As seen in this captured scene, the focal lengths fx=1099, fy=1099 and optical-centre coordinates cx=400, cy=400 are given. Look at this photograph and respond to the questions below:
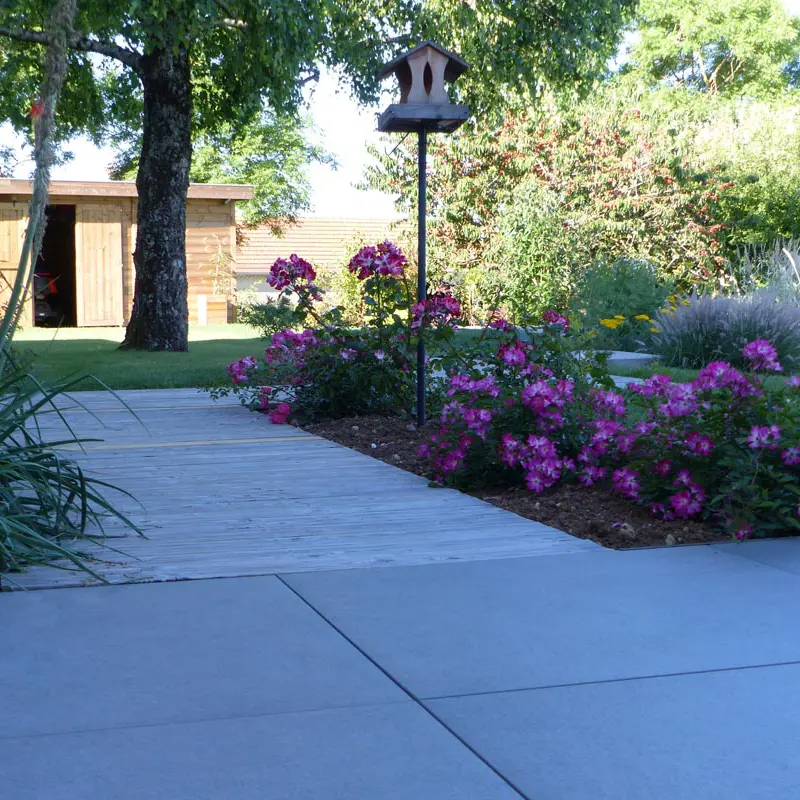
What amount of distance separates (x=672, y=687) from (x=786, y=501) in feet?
6.52

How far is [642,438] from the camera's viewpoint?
4.84 metres

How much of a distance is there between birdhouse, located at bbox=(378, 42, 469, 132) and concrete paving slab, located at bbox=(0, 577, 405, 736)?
167 inches

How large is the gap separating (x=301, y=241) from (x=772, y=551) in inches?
1283

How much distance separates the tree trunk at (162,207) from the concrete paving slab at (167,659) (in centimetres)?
1103

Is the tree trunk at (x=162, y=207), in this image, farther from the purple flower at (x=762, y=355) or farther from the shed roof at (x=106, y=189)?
the purple flower at (x=762, y=355)

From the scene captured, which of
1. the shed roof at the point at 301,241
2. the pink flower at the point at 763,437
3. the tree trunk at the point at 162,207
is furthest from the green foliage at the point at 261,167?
the pink flower at the point at 763,437

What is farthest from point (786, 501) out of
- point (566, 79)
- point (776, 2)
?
point (776, 2)

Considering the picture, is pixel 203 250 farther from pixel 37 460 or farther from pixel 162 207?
pixel 37 460

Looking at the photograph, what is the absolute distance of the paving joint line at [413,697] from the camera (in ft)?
7.24

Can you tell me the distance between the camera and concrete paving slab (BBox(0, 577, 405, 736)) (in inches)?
101

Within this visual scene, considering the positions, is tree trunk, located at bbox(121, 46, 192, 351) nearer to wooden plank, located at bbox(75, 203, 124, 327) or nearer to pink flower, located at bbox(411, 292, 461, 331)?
pink flower, located at bbox(411, 292, 461, 331)

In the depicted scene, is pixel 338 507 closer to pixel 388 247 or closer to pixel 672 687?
pixel 672 687

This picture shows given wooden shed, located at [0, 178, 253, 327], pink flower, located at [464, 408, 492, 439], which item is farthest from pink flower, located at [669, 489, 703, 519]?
wooden shed, located at [0, 178, 253, 327]

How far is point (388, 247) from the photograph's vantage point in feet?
24.6
